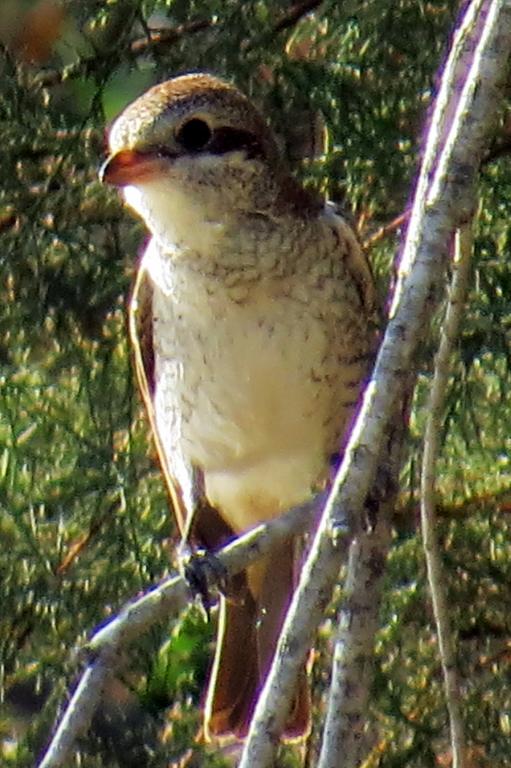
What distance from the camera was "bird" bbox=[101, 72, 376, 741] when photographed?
8.86ft

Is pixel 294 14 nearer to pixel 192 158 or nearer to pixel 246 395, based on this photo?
pixel 192 158

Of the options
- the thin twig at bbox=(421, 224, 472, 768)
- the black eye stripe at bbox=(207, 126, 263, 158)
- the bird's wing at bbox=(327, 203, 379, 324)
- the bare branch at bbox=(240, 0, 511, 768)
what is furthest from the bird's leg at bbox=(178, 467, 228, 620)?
the bare branch at bbox=(240, 0, 511, 768)

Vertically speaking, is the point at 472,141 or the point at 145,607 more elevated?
the point at 472,141

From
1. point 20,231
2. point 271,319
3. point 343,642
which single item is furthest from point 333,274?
point 343,642

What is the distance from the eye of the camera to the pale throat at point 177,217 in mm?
2674

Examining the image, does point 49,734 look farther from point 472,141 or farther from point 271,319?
point 472,141

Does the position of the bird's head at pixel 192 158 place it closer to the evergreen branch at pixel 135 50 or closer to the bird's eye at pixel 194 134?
the bird's eye at pixel 194 134

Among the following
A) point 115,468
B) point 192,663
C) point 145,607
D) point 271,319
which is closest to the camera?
point 145,607

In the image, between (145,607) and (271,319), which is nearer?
(145,607)

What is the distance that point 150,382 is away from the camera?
3.03m

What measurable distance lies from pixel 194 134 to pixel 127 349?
Result: 516 millimetres

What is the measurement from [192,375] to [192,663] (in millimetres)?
636

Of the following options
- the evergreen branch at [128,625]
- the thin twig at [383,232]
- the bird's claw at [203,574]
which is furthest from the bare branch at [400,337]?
the bird's claw at [203,574]

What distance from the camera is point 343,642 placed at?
6.10ft
